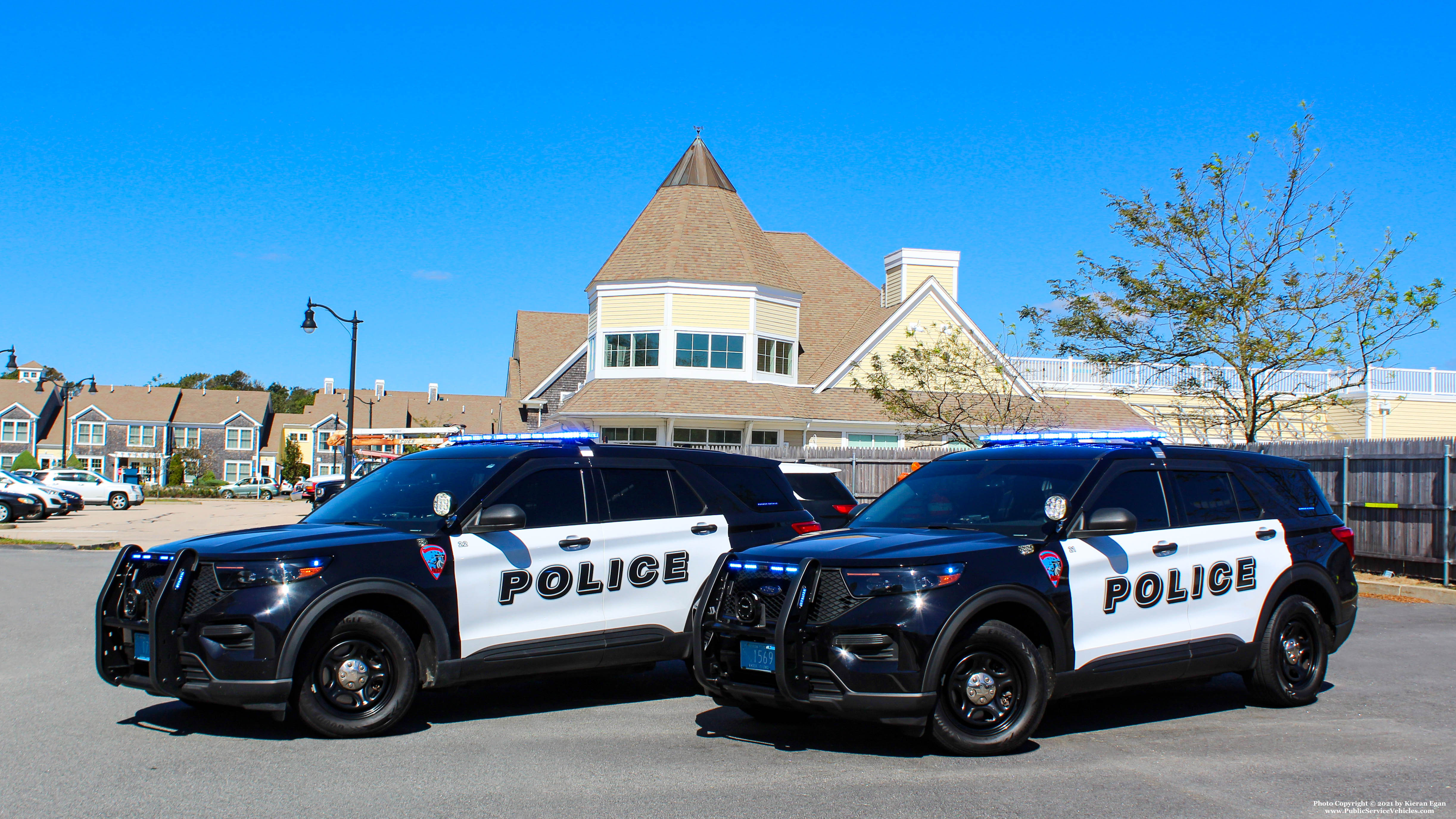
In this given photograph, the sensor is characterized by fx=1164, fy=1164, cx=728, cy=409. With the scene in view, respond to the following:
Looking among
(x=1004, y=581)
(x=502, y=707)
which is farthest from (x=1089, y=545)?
(x=502, y=707)

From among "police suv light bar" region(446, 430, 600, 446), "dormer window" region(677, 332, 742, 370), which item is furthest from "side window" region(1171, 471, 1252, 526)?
"dormer window" region(677, 332, 742, 370)

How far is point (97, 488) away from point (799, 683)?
159 ft

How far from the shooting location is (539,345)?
45438 millimetres

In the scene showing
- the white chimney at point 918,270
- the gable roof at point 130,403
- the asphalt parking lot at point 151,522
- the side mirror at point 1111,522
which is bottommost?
the asphalt parking lot at point 151,522

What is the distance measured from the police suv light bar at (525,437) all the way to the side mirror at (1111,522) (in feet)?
11.5

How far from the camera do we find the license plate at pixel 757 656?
6.33 meters

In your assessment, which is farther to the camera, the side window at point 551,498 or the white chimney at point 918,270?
the white chimney at point 918,270

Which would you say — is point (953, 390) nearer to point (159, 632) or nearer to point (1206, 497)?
point (1206, 497)

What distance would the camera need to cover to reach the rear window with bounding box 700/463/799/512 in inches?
348

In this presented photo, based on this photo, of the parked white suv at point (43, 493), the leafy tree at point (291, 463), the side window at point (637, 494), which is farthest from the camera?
the leafy tree at point (291, 463)

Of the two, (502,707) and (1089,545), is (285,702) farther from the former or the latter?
(1089,545)

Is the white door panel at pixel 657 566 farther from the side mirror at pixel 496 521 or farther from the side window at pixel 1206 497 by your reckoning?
the side window at pixel 1206 497

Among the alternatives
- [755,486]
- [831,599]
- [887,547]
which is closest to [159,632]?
[831,599]

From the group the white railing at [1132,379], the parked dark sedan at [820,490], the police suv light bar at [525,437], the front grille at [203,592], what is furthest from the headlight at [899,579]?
the white railing at [1132,379]
